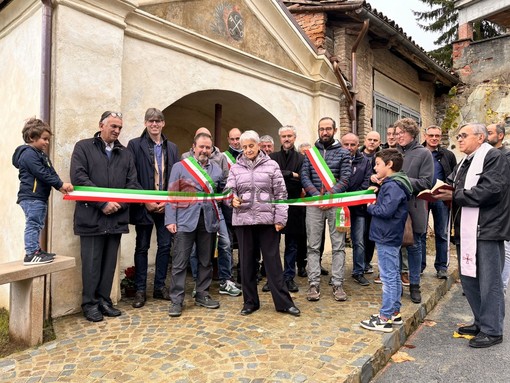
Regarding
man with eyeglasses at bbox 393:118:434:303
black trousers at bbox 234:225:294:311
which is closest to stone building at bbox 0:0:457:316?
black trousers at bbox 234:225:294:311

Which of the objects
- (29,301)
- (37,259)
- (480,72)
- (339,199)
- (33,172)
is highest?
(480,72)

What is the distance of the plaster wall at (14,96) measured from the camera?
13.6 feet

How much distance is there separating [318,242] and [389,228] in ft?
3.52

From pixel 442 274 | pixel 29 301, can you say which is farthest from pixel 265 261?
pixel 442 274

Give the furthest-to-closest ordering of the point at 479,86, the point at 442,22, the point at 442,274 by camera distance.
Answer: the point at 442,22, the point at 479,86, the point at 442,274

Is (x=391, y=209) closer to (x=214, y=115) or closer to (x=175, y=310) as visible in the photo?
(x=175, y=310)

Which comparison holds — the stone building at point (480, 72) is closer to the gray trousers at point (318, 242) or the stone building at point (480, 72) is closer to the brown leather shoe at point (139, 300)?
the gray trousers at point (318, 242)

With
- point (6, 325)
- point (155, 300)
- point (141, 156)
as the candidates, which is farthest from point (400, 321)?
point (6, 325)

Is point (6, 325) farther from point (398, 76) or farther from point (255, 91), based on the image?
point (398, 76)

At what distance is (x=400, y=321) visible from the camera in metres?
3.83

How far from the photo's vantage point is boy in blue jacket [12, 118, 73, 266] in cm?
346

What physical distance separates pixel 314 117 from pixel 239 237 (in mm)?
4524

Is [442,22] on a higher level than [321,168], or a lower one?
higher

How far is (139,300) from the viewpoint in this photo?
439cm
